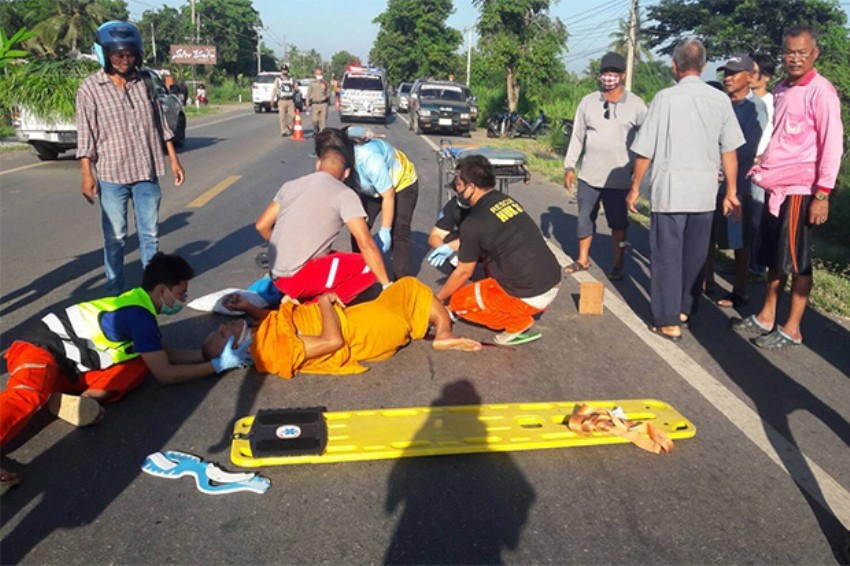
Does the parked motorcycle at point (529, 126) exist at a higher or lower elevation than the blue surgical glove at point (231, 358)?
higher

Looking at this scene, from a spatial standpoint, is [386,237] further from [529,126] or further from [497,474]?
[529,126]

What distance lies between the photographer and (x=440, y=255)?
221 inches

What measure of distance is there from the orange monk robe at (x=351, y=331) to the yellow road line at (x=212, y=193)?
21.1 feet

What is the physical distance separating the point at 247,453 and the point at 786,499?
2.42 m

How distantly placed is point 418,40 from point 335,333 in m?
56.8

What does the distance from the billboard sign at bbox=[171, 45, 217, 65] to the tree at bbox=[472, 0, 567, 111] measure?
3454 cm

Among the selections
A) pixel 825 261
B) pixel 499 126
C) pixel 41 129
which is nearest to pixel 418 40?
pixel 499 126

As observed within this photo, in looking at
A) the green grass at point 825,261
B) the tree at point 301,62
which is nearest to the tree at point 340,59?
the tree at point 301,62

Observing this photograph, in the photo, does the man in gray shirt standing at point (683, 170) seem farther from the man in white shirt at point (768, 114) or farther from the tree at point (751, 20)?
the tree at point (751, 20)

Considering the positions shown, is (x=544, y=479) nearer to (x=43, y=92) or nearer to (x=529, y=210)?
(x=529, y=210)

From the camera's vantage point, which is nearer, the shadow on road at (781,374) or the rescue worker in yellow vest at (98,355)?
the shadow on road at (781,374)

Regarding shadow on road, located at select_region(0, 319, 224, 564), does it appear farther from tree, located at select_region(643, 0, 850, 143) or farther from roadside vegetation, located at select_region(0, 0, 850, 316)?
tree, located at select_region(643, 0, 850, 143)

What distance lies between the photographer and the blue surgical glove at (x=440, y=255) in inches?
220

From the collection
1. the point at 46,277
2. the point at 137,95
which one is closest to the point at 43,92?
the point at 46,277
